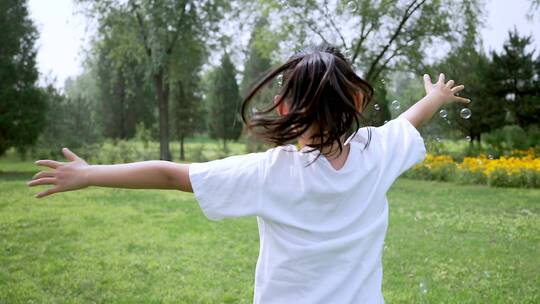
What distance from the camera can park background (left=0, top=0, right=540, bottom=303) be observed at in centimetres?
556

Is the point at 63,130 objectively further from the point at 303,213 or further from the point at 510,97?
the point at 303,213

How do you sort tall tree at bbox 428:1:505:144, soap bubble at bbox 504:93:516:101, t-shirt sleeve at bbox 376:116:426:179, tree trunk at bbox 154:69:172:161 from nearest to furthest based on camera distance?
t-shirt sleeve at bbox 376:116:426:179
tall tree at bbox 428:1:505:144
soap bubble at bbox 504:93:516:101
tree trunk at bbox 154:69:172:161

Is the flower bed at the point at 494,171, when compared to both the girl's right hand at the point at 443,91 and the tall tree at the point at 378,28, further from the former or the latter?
the girl's right hand at the point at 443,91

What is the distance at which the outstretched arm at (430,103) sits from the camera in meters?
2.06

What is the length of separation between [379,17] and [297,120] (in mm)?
16687

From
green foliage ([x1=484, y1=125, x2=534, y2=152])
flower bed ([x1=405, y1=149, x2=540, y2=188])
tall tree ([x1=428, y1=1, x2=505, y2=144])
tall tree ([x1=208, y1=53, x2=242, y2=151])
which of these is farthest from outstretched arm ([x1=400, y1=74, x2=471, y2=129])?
tall tree ([x1=208, y1=53, x2=242, y2=151])

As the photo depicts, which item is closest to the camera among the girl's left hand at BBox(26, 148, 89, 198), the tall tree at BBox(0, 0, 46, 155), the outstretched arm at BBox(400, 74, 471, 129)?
the girl's left hand at BBox(26, 148, 89, 198)

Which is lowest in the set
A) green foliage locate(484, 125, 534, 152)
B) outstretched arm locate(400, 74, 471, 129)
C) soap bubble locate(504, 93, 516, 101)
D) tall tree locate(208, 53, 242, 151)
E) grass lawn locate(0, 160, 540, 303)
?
grass lawn locate(0, 160, 540, 303)

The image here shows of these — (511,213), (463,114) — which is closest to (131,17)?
(511,213)

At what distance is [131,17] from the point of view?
2406cm

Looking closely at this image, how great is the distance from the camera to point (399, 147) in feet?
5.84

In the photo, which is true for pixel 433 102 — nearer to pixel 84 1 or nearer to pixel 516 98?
pixel 516 98

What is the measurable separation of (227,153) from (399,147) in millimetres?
25489

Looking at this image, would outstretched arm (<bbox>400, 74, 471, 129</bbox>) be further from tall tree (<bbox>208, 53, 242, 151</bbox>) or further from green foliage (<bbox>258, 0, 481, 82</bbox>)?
tall tree (<bbox>208, 53, 242, 151</bbox>)
